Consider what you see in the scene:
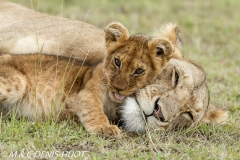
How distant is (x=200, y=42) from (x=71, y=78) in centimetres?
451

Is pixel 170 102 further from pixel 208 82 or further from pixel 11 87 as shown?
pixel 208 82

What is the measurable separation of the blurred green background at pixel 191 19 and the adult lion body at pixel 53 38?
1.85 m

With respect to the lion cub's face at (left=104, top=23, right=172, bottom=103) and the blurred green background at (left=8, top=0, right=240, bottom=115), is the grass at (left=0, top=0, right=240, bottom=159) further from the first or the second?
the lion cub's face at (left=104, top=23, right=172, bottom=103)

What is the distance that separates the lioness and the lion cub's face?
0.10 m

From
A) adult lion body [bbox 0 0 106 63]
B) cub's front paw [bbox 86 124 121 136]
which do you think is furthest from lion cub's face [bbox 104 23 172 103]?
adult lion body [bbox 0 0 106 63]

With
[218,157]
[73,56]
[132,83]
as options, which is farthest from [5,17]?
[218,157]

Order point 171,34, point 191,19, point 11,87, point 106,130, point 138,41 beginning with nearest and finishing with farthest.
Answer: point 106,130, point 138,41, point 11,87, point 171,34, point 191,19

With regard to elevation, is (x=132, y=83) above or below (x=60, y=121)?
above

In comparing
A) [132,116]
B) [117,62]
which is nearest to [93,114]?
[132,116]

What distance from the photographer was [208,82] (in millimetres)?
6875

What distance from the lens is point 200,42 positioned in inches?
356

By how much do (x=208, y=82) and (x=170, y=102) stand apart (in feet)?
8.60

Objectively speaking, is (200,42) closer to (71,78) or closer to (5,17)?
(5,17)

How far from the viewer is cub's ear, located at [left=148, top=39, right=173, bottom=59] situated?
174 inches
